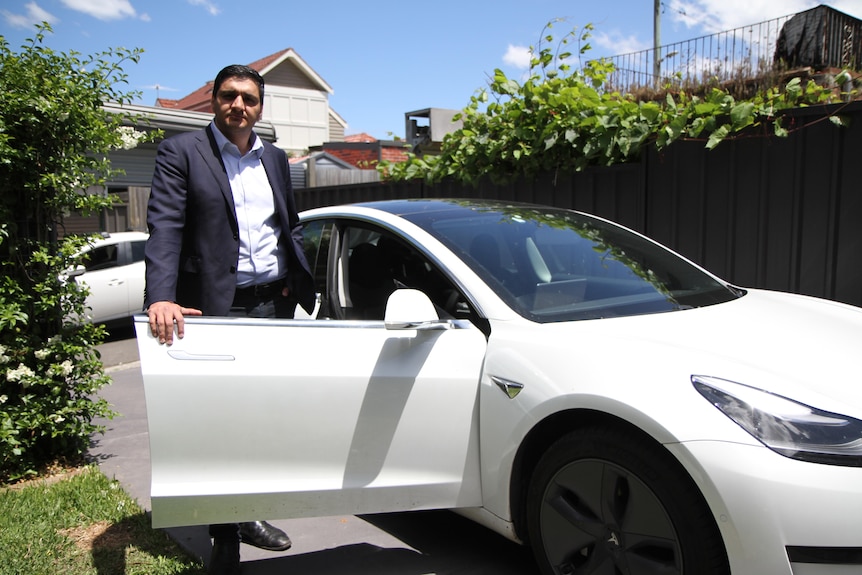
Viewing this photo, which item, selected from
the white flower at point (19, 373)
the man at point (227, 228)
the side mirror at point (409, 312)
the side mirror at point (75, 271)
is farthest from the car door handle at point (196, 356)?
the side mirror at point (75, 271)

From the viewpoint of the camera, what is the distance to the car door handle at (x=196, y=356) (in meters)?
2.42

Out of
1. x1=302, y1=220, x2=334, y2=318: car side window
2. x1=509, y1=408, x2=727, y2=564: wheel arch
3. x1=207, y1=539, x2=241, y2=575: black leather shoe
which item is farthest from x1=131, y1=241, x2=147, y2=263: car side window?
x1=509, y1=408, x2=727, y2=564: wheel arch

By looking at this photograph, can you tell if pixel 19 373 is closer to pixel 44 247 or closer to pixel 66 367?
pixel 66 367

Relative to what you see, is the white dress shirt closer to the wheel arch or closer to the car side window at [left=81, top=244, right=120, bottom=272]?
the wheel arch

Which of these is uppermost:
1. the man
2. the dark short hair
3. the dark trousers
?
the dark short hair

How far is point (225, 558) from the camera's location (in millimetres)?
2717

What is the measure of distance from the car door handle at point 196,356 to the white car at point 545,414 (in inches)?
0.4

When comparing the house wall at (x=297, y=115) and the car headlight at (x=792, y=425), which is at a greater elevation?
the house wall at (x=297, y=115)

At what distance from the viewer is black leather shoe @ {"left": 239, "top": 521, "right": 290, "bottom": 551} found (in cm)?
301

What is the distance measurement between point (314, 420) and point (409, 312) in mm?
544

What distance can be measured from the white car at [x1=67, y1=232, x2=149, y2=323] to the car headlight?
8482 mm

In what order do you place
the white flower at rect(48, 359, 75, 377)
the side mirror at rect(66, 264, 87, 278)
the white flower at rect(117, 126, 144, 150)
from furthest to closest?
1. the white flower at rect(117, 126, 144, 150)
2. the side mirror at rect(66, 264, 87, 278)
3. the white flower at rect(48, 359, 75, 377)

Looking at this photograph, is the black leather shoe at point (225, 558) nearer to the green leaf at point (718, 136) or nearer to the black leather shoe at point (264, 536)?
the black leather shoe at point (264, 536)

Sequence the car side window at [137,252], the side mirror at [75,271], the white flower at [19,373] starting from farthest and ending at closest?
the car side window at [137,252] → the side mirror at [75,271] → the white flower at [19,373]
